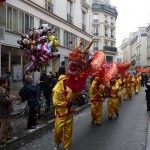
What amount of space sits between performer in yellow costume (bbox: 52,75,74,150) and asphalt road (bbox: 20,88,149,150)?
1.90 feet

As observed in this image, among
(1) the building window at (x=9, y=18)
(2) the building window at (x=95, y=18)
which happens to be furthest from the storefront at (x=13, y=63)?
(2) the building window at (x=95, y=18)

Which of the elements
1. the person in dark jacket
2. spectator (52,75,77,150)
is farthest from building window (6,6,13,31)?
spectator (52,75,77,150)

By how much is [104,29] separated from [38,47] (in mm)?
58435

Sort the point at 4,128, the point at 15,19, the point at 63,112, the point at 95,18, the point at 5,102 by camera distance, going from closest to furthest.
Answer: the point at 63,112 < the point at 5,102 < the point at 4,128 < the point at 15,19 < the point at 95,18

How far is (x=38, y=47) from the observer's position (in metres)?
11.2

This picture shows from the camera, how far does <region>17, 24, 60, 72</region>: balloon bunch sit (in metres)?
11.2

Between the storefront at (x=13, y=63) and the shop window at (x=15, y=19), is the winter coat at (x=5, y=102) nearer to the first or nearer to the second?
the storefront at (x=13, y=63)

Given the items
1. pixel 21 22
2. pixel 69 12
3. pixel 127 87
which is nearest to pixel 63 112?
pixel 21 22

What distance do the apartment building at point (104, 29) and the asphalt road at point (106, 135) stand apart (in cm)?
5437

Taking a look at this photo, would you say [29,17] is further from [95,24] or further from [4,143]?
[95,24]

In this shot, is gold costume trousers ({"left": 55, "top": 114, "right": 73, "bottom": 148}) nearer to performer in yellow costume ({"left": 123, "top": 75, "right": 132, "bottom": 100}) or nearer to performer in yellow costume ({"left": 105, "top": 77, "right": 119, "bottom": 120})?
performer in yellow costume ({"left": 105, "top": 77, "right": 119, "bottom": 120})

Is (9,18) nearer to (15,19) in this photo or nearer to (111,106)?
(15,19)

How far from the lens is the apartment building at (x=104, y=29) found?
6694 cm

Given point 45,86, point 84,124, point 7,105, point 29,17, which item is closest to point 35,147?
point 7,105
